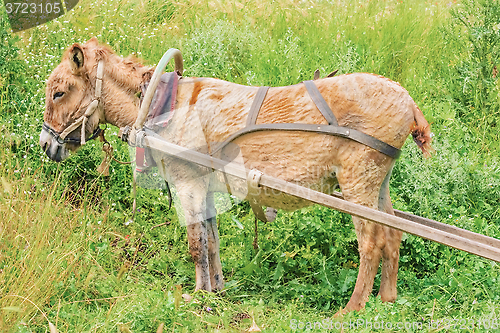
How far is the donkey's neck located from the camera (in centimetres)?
398

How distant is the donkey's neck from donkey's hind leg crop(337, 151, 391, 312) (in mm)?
1701

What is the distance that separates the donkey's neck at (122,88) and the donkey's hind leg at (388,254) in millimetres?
2050

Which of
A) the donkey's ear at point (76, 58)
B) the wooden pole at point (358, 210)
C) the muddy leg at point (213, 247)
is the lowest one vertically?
the muddy leg at point (213, 247)

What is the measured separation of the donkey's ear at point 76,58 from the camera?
3.80 m

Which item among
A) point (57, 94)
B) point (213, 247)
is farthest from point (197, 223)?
point (57, 94)

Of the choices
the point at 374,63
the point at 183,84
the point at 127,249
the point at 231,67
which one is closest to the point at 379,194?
the point at 183,84

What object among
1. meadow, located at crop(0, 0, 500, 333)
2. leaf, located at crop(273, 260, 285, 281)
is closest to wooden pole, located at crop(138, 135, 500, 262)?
meadow, located at crop(0, 0, 500, 333)

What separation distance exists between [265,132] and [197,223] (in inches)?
37.2

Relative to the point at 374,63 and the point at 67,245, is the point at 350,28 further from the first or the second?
the point at 67,245

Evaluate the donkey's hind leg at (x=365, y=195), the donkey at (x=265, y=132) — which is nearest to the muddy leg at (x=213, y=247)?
the donkey at (x=265, y=132)

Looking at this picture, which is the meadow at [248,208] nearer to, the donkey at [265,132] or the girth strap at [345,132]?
the donkey at [265,132]

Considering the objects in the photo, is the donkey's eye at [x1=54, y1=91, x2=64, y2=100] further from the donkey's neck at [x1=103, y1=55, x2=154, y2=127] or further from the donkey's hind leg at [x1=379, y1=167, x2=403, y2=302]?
the donkey's hind leg at [x1=379, y1=167, x2=403, y2=302]

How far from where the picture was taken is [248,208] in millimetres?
5605

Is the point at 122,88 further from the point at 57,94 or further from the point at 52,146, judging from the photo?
the point at 52,146
